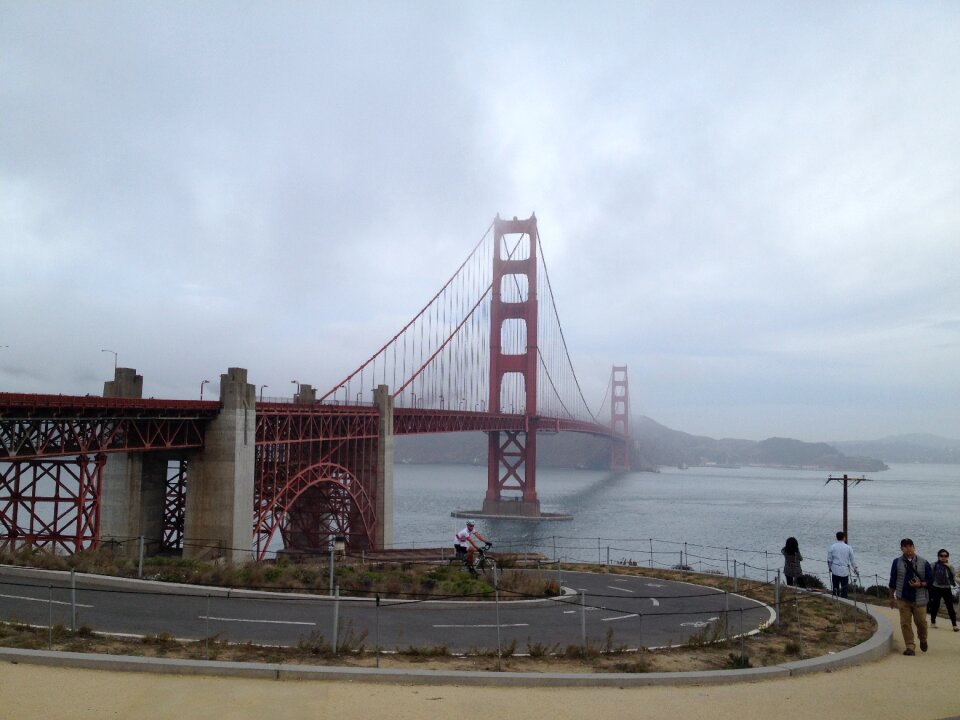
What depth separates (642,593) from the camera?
18.4m

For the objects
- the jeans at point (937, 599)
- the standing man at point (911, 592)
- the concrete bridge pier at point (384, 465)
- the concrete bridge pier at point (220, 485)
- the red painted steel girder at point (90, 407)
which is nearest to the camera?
the standing man at point (911, 592)

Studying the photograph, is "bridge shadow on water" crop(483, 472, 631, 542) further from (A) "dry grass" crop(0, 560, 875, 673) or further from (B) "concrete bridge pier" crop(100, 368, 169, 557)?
(A) "dry grass" crop(0, 560, 875, 673)

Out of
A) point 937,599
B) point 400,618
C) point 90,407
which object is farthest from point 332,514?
point 937,599

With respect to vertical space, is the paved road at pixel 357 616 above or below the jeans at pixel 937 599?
below

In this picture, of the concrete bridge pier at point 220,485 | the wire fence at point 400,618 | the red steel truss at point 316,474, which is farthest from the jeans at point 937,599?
the red steel truss at point 316,474

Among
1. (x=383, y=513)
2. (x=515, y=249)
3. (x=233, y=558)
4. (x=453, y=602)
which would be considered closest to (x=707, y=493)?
(x=515, y=249)

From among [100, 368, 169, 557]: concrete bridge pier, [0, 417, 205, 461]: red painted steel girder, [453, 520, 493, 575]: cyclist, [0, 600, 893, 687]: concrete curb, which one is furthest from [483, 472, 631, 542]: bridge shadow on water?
[0, 600, 893, 687]: concrete curb

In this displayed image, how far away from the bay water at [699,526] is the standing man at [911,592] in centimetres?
1843

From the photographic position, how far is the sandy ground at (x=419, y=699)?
7184mm

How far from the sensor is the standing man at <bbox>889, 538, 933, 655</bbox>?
33.2 ft

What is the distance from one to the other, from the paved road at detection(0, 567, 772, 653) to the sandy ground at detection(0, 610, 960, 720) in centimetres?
166

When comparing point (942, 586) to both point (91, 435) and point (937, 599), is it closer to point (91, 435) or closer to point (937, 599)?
point (937, 599)

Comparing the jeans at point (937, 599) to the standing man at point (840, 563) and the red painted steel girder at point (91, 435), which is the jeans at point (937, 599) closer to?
the standing man at point (840, 563)

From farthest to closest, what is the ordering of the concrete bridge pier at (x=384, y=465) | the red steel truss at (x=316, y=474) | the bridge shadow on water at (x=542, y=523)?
1. the bridge shadow on water at (x=542, y=523)
2. the concrete bridge pier at (x=384, y=465)
3. the red steel truss at (x=316, y=474)
